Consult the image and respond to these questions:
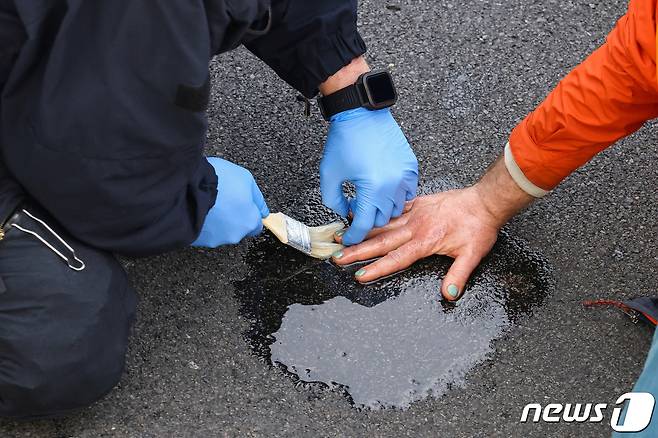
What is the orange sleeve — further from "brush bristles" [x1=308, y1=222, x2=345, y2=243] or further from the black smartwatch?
"brush bristles" [x1=308, y1=222, x2=345, y2=243]

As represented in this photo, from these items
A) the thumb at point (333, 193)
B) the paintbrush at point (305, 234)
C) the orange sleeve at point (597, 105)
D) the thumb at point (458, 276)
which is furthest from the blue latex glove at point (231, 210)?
the orange sleeve at point (597, 105)

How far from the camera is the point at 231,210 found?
1988 millimetres

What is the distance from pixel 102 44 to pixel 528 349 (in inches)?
50.7

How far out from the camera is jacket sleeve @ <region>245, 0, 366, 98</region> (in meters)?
1.92

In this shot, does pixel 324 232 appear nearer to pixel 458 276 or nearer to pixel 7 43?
pixel 458 276

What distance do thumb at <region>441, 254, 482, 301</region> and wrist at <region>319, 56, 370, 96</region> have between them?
0.56 metres

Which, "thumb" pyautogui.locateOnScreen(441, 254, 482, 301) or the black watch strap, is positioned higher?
the black watch strap

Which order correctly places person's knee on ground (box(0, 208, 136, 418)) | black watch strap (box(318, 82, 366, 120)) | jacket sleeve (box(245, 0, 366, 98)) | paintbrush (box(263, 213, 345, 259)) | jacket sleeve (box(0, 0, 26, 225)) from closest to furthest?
jacket sleeve (box(0, 0, 26, 225)) < person's knee on ground (box(0, 208, 136, 418)) < jacket sleeve (box(245, 0, 366, 98)) < black watch strap (box(318, 82, 366, 120)) < paintbrush (box(263, 213, 345, 259))

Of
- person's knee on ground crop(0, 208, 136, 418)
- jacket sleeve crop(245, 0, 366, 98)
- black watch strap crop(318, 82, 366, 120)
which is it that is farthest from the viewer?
black watch strap crop(318, 82, 366, 120)

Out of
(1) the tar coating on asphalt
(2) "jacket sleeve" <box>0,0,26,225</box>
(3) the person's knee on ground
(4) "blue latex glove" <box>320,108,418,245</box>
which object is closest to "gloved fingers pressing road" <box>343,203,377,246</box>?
(4) "blue latex glove" <box>320,108,418,245</box>

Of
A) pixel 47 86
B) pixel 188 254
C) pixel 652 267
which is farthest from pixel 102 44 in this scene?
pixel 652 267

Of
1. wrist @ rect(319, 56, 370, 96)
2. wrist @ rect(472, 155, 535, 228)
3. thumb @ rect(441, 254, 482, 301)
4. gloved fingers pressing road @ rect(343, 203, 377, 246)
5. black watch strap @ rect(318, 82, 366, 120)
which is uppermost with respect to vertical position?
wrist @ rect(319, 56, 370, 96)

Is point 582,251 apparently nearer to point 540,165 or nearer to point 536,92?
point 540,165

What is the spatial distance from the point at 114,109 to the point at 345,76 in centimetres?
71
